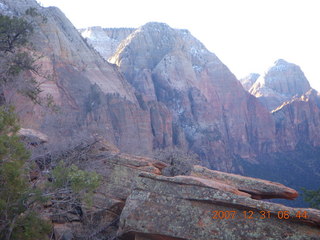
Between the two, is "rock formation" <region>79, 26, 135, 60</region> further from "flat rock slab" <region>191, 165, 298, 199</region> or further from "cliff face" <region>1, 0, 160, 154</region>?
"flat rock slab" <region>191, 165, 298, 199</region>

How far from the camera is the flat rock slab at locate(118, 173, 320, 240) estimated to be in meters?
7.65

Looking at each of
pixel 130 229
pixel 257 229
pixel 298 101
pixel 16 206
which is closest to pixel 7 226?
pixel 16 206

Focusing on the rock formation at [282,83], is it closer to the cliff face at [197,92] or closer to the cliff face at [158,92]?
the cliff face at [158,92]

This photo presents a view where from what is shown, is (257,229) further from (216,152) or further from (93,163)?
(216,152)

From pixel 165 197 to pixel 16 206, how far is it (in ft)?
10.3

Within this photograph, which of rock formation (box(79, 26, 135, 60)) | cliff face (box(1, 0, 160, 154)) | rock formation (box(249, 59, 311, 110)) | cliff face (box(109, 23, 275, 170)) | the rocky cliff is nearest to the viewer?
cliff face (box(1, 0, 160, 154))

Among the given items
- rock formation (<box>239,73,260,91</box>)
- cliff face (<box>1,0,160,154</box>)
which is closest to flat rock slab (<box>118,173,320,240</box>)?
cliff face (<box>1,0,160,154</box>)

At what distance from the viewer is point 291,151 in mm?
85750

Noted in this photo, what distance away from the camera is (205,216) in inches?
319
